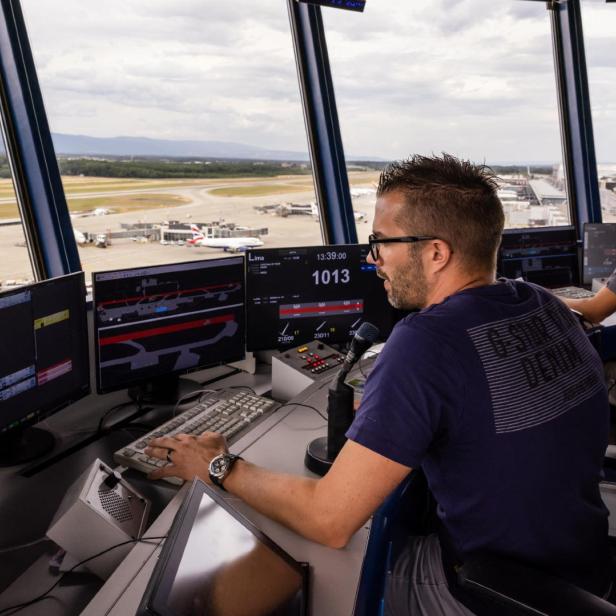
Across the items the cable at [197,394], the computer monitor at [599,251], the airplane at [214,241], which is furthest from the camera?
the computer monitor at [599,251]

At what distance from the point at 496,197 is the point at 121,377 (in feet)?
4.11

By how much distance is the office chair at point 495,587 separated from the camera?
1065 mm

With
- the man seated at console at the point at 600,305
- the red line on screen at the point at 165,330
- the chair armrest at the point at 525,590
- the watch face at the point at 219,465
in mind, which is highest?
the red line on screen at the point at 165,330

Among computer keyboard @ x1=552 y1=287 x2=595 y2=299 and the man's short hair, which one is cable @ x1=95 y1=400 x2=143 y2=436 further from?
computer keyboard @ x1=552 y1=287 x2=595 y2=299

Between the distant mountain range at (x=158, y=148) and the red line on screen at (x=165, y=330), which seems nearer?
the red line on screen at (x=165, y=330)

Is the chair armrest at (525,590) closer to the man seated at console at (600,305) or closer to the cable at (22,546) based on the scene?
the cable at (22,546)

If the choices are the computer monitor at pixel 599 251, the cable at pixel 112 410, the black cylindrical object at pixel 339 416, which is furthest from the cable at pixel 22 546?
the computer monitor at pixel 599 251

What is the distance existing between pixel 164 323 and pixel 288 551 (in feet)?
3.39

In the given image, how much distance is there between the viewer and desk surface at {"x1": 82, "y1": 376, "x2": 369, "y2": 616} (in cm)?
101

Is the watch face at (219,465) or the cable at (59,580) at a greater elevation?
the watch face at (219,465)

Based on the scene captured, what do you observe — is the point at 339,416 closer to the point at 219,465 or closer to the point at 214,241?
the point at 219,465

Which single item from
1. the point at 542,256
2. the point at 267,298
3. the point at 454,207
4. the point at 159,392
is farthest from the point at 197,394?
the point at 542,256

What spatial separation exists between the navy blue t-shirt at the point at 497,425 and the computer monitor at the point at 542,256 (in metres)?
2.58

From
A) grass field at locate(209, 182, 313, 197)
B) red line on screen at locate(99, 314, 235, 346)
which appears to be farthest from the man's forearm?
grass field at locate(209, 182, 313, 197)
